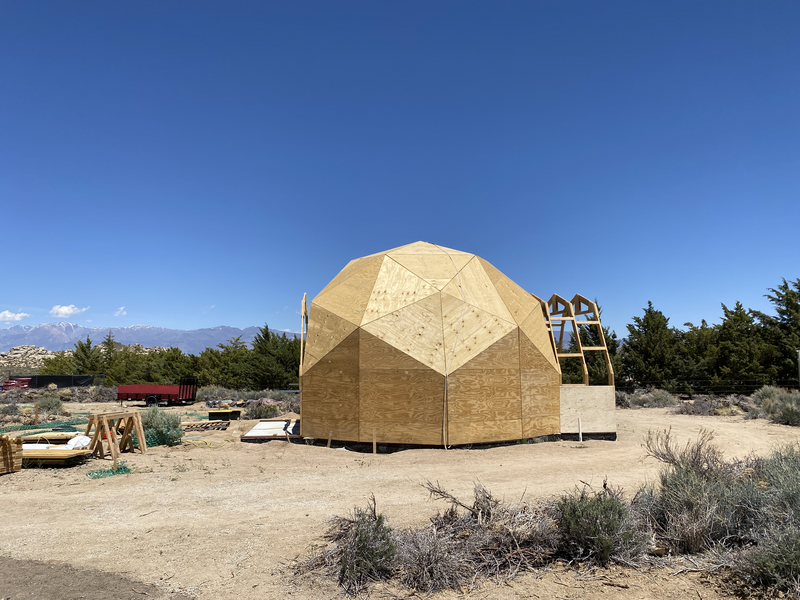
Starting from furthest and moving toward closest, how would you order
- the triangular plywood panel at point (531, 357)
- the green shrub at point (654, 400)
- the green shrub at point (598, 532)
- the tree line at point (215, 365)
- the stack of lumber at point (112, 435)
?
the tree line at point (215, 365) → the green shrub at point (654, 400) → the triangular plywood panel at point (531, 357) → the stack of lumber at point (112, 435) → the green shrub at point (598, 532)

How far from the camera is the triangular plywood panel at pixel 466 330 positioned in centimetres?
1456

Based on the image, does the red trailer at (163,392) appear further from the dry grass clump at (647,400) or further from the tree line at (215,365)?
the dry grass clump at (647,400)

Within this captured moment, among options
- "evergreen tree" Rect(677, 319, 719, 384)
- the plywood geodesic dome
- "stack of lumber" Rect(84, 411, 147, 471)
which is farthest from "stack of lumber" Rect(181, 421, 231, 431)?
"evergreen tree" Rect(677, 319, 719, 384)

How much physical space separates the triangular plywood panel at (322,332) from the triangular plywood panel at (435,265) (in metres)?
3.12

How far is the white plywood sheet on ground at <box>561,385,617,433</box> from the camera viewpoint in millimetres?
15984

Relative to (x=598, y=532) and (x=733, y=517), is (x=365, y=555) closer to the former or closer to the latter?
(x=598, y=532)

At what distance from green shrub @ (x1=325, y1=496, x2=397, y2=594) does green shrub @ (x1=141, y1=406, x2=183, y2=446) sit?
1159 cm

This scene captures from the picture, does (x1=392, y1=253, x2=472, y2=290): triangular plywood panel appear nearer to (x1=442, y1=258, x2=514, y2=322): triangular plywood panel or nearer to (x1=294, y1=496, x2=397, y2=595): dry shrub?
(x1=442, y1=258, x2=514, y2=322): triangular plywood panel

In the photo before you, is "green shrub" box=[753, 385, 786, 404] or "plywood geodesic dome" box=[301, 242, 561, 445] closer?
"plywood geodesic dome" box=[301, 242, 561, 445]

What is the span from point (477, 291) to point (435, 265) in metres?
1.77

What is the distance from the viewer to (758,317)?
32.2 metres

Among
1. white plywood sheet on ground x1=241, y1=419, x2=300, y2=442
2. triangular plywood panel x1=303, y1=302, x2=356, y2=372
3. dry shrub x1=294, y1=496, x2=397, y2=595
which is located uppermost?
triangular plywood panel x1=303, y1=302, x2=356, y2=372

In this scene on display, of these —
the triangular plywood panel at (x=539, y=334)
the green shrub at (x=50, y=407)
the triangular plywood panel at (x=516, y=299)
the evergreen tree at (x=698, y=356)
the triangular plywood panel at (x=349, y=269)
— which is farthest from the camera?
the evergreen tree at (x=698, y=356)

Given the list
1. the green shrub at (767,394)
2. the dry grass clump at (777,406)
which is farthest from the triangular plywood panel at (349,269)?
the green shrub at (767,394)
